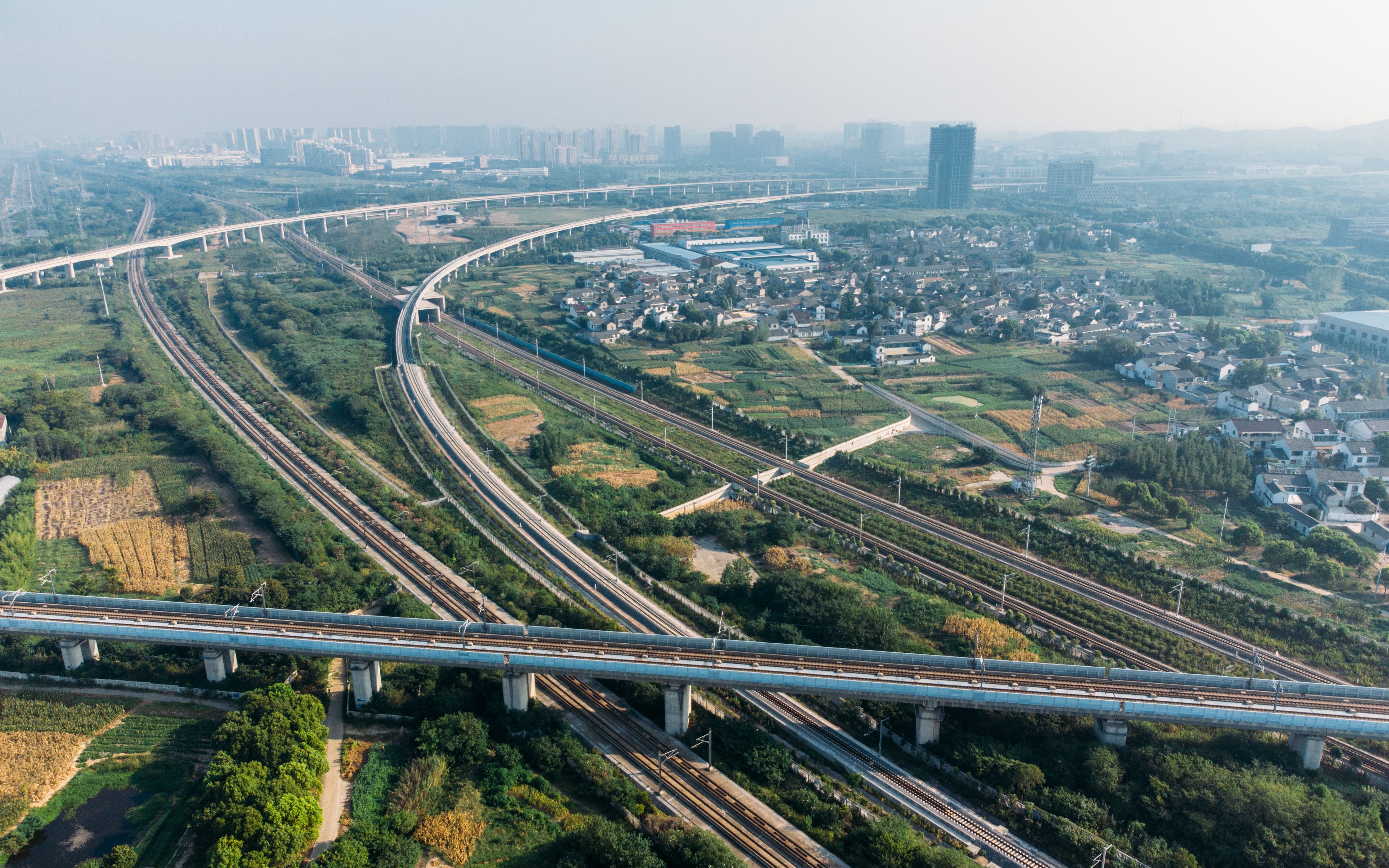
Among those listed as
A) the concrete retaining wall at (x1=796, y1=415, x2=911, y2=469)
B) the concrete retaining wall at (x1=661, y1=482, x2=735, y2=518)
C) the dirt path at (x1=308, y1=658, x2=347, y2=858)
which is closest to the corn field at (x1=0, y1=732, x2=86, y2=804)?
the dirt path at (x1=308, y1=658, x2=347, y2=858)

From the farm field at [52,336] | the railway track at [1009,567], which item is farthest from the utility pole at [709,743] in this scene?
the farm field at [52,336]

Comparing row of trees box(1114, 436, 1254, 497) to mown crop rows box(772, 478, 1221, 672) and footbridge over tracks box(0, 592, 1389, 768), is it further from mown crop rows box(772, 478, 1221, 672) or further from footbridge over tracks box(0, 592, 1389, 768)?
footbridge over tracks box(0, 592, 1389, 768)

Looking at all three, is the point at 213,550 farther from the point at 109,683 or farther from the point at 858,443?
the point at 858,443

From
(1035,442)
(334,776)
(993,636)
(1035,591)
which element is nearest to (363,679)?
(334,776)

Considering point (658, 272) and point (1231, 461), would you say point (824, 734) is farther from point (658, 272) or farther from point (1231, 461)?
point (658, 272)

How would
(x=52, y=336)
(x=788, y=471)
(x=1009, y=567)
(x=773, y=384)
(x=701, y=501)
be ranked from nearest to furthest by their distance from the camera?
1. (x=1009, y=567)
2. (x=701, y=501)
3. (x=788, y=471)
4. (x=773, y=384)
5. (x=52, y=336)

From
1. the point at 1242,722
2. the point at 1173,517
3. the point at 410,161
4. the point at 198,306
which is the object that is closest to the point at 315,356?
the point at 198,306

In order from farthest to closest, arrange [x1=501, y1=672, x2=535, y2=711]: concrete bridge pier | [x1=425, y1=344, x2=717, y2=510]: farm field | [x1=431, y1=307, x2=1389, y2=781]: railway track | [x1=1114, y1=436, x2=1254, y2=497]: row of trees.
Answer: [x1=425, y1=344, x2=717, y2=510]: farm field → [x1=1114, y1=436, x2=1254, y2=497]: row of trees → [x1=431, y1=307, x2=1389, y2=781]: railway track → [x1=501, y1=672, x2=535, y2=711]: concrete bridge pier
